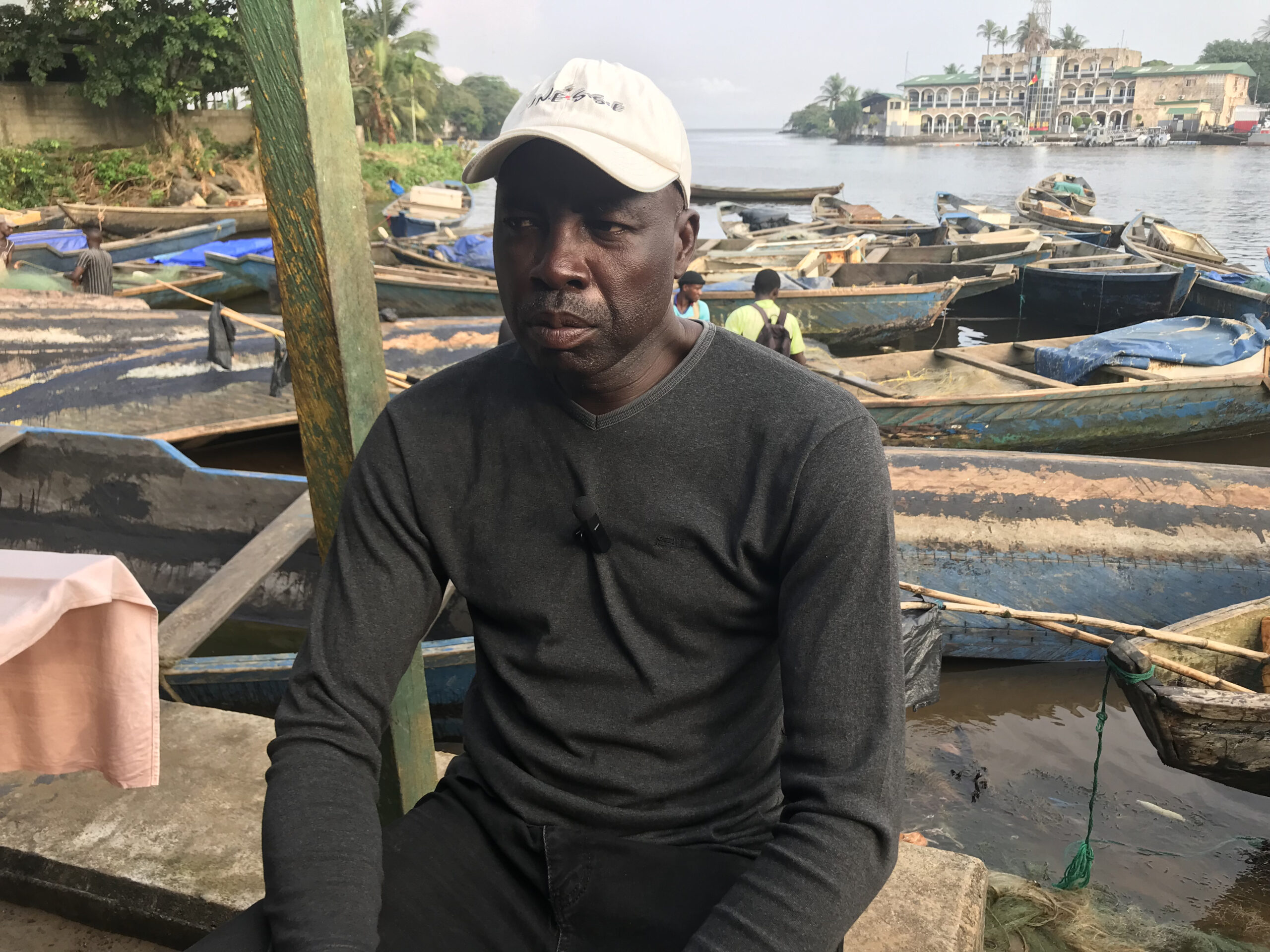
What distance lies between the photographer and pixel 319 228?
1688 millimetres

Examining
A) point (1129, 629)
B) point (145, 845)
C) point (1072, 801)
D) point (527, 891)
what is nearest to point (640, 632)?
point (527, 891)

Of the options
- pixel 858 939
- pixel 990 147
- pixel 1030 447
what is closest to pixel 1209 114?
pixel 990 147

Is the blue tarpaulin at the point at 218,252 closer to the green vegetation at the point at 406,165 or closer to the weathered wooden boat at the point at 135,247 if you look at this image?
the weathered wooden boat at the point at 135,247

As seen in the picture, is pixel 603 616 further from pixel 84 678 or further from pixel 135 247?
pixel 135 247

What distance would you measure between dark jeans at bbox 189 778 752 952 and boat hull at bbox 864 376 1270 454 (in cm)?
604

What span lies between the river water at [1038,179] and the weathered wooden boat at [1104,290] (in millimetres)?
8103

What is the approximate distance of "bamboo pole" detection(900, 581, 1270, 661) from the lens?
3.46 meters

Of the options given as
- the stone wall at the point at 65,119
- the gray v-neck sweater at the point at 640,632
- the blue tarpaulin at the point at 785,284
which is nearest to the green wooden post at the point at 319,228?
the gray v-neck sweater at the point at 640,632

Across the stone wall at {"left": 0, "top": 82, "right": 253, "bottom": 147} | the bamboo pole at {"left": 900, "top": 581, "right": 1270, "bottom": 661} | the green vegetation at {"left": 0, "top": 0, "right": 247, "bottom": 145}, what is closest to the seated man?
the bamboo pole at {"left": 900, "top": 581, "right": 1270, "bottom": 661}

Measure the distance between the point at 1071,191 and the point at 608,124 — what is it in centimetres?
2383

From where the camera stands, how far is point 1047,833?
13.5ft

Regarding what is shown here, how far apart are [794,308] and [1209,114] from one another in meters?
102

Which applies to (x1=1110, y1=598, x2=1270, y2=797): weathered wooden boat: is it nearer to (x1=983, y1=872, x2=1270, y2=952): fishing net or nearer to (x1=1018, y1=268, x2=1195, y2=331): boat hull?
(x1=983, y1=872, x2=1270, y2=952): fishing net

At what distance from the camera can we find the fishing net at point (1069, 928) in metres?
2.72
